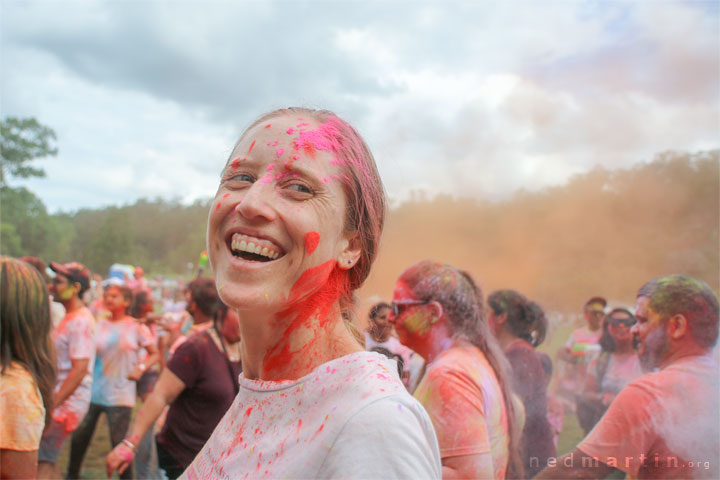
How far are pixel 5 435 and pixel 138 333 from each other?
3.56m

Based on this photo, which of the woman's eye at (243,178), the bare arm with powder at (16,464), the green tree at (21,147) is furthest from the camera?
the green tree at (21,147)

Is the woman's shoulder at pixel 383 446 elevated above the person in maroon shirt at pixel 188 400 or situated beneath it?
elevated above

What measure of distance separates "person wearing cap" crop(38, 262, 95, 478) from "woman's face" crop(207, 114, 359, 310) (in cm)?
344

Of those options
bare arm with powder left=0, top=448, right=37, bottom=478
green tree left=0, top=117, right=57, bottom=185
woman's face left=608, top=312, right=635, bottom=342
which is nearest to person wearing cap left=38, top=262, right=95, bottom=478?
bare arm with powder left=0, top=448, right=37, bottom=478

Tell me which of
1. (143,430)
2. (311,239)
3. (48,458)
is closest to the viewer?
(311,239)

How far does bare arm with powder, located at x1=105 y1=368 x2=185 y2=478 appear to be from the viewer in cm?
318

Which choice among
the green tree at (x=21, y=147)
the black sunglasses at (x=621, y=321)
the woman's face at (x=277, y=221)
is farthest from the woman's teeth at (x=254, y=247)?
the green tree at (x=21, y=147)

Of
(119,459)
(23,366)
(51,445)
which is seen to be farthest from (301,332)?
(51,445)

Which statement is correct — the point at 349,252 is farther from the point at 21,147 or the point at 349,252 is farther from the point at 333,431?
the point at 21,147

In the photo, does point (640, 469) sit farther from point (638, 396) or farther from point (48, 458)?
point (48, 458)

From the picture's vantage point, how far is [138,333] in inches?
224

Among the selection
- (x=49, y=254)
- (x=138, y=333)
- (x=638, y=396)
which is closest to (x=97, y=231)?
(x=49, y=254)

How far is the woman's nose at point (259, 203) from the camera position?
1.27 m

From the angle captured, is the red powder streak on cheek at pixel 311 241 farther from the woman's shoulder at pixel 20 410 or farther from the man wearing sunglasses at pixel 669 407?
the man wearing sunglasses at pixel 669 407
